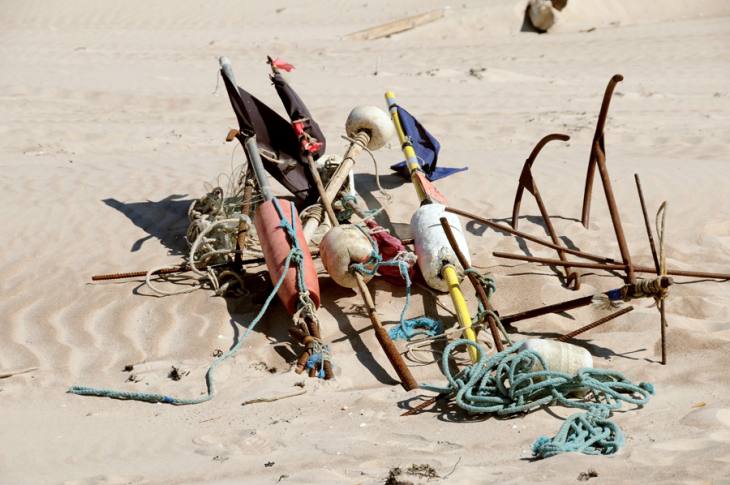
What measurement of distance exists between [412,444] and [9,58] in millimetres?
11461

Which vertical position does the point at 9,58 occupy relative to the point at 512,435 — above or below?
above

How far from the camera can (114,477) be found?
3.20 metres

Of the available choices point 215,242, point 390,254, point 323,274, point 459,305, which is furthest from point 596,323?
point 215,242

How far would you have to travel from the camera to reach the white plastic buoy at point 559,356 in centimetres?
372

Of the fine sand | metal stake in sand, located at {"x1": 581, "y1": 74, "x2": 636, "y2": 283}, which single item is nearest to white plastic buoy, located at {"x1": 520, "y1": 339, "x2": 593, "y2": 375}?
the fine sand

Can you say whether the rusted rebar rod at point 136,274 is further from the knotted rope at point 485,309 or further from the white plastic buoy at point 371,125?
the knotted rope at point 485,309

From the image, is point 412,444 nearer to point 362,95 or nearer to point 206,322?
point 206,322

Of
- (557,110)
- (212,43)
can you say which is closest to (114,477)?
(557,110)

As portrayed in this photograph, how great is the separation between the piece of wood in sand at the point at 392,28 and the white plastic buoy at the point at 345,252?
37.3ft

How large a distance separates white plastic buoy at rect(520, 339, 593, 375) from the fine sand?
207 mm

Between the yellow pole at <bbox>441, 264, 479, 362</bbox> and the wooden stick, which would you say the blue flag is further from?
the yellow pole at <bbox>441, 264, 479, 362</bbox>

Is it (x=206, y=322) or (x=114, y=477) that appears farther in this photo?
(x=206, y=322)

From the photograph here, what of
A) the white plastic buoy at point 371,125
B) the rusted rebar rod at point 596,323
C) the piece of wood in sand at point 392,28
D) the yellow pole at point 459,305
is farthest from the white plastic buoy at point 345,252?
the piece of wood in sand at point 392,28

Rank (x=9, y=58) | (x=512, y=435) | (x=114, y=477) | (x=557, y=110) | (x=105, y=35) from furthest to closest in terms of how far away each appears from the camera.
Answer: (x=105, y=35) → (x=9, y=58) → (x=557, y=110) → (x=512, y=435) → (x=114, y=477)
